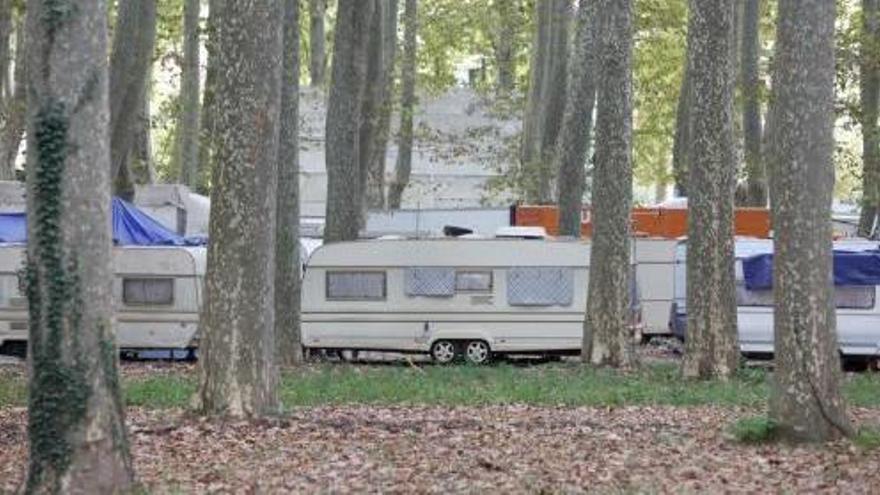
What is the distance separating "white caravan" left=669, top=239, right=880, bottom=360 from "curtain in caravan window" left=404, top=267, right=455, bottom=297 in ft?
13.2

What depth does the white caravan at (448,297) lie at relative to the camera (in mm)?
24625

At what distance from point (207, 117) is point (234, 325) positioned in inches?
610

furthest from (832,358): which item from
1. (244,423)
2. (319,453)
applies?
(244,423)

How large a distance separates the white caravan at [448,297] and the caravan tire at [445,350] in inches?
0.7

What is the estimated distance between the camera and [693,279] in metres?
18.4

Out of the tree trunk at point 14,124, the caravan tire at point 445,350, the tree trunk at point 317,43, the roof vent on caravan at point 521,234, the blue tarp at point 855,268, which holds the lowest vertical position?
the caravan tire at point 445,350

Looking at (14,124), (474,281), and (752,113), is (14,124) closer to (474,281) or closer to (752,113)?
(474,281)

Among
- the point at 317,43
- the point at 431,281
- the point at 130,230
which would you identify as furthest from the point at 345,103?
the point at 317,43

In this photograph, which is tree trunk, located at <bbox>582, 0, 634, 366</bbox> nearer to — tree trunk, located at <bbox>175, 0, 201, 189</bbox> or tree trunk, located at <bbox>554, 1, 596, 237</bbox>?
tree trunk, located at <bbox>554, 1, 596, 237</bbox>

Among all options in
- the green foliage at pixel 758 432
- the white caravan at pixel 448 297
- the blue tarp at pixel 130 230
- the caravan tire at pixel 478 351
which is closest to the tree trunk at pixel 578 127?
the white caravan at pixel 448 297

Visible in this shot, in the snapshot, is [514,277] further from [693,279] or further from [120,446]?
[120,446]

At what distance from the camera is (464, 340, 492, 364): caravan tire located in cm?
2486

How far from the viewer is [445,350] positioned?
82.1ft

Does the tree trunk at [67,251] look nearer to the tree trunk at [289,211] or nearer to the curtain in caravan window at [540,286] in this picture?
the tree trunk at [289,211]
